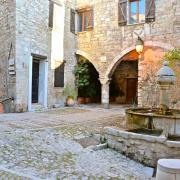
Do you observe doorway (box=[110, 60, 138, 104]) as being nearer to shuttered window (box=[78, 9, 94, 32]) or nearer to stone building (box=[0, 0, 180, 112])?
stone building (box=[0, 0, 180, 112])

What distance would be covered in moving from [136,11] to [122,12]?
2.03 feet

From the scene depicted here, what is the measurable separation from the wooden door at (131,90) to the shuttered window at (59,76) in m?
5.16

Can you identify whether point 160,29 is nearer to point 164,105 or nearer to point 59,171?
point 164,105

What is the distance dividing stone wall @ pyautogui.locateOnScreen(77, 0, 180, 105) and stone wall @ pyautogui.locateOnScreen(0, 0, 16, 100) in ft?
13.0

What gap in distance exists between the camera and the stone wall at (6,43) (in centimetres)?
982

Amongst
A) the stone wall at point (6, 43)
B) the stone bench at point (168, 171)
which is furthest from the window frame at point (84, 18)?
the stone bench at point (168, 171)

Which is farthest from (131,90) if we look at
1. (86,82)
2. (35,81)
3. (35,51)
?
(35,51)

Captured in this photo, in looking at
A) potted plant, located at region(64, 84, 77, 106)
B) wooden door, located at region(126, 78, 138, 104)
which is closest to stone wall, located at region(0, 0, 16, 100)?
potted plant, located at region(64, 84, 77, 106)

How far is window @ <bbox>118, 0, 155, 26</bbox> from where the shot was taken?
35.5ft

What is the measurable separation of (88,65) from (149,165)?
9144 millimetres

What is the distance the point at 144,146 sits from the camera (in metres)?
4.94

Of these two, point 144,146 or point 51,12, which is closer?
point 144,146

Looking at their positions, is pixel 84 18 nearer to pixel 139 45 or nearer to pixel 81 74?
pixel 81 74

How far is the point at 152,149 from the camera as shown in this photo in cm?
485
